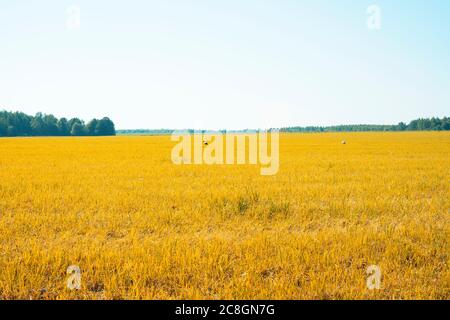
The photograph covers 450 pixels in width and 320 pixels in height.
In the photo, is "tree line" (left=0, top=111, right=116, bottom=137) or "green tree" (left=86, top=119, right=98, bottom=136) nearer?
"tree line" (left=0, top=111, right=116, bottom=137)

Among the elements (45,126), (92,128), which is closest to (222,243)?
(45,126)

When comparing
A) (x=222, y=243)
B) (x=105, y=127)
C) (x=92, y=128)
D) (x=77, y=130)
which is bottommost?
(x=222, y=243)

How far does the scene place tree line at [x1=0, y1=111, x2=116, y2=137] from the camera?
124425mm

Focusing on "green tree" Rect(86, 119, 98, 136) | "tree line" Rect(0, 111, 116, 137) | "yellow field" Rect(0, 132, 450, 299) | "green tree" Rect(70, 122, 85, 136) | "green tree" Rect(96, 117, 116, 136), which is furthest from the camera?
"green tree" Rect(96, 117, 116, 136)

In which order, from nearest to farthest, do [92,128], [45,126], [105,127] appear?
[45,126], [92,128], [105,127]

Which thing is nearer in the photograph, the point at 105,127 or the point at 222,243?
the point at 222,243

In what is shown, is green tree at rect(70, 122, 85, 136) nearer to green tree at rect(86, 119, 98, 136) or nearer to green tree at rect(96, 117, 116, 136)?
green tree at rect(86, 119, 98, 136)

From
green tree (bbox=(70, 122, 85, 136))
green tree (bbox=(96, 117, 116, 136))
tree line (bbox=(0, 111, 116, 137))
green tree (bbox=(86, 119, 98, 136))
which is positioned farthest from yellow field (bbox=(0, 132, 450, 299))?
green tree (bbox=(96, 117, 116, 136))

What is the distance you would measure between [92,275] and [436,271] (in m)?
5.28

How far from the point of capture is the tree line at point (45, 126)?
124425 millimetres

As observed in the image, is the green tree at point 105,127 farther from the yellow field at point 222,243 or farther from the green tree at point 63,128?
the yellow field at point 222,243

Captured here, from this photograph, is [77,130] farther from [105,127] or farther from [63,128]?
[105,127]

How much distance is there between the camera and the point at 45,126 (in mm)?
133250

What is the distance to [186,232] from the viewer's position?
23.4 ft
